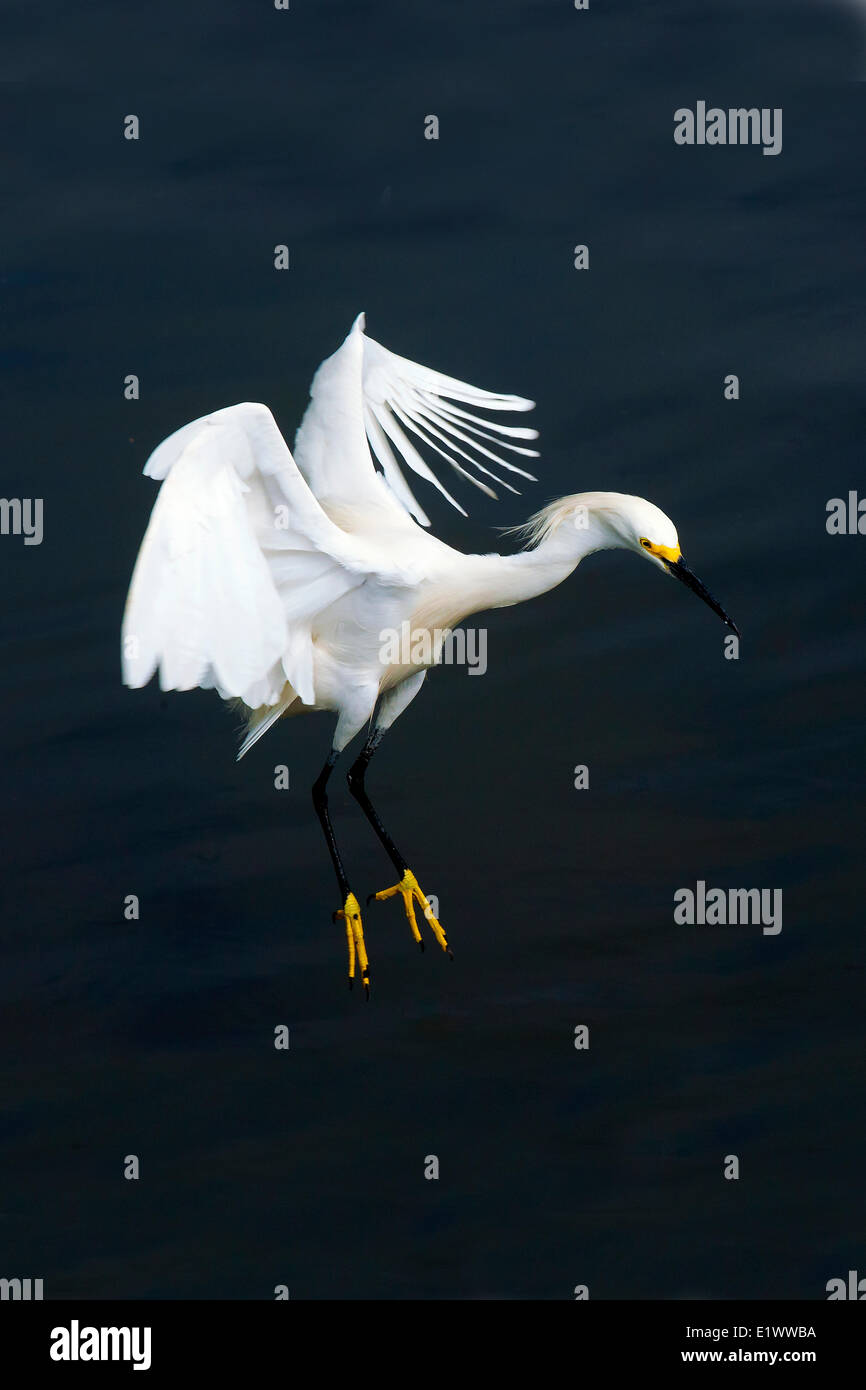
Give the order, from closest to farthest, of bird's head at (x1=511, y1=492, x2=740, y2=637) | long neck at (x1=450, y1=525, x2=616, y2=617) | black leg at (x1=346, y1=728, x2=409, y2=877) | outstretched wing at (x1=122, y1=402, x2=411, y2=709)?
outstretched wing at (x1=122, y1=402, x2=411, y2=709), bird's head at (x1=511, y1=492, x2=740, y2=637), long neck at (x1=450, y1=525, x2=616, y2=617), black leg at (x1=346, y1=728, x2=409, y2=877)

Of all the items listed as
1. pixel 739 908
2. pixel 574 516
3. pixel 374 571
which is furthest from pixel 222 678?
pixel 739 908

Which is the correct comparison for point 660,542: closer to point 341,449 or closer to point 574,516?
point 574,516

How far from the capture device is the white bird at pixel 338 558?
3.85 meters

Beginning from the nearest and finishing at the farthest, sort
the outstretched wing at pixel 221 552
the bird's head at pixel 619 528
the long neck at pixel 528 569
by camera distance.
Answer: the outstretched wing at pixel 221 552 → the bird's head at pixel 619 528 → the long neck at pixel 528 569

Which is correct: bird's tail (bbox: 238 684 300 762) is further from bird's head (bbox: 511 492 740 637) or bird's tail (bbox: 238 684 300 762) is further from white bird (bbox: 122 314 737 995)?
bird's head (bbox: 511 492 740 637)

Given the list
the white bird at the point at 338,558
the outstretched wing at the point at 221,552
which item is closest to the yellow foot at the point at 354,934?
the white bird at the point at 338,558

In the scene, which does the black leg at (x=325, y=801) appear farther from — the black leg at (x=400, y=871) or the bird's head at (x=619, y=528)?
the bird's head at (x=619, y=528)

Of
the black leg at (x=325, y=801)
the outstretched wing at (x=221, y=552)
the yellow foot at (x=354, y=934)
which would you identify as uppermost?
the outstretched wing at (x=221, y=552)

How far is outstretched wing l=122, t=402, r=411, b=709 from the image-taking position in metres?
3.77

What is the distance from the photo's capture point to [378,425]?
195 inches

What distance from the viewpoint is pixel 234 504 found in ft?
13.0

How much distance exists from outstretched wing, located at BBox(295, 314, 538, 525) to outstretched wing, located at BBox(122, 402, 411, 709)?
0.47 meters

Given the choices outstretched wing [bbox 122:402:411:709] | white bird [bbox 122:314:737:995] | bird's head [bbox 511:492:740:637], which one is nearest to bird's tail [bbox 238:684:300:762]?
white bird [bbox 122:314:737:995]

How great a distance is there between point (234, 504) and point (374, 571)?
50cm
